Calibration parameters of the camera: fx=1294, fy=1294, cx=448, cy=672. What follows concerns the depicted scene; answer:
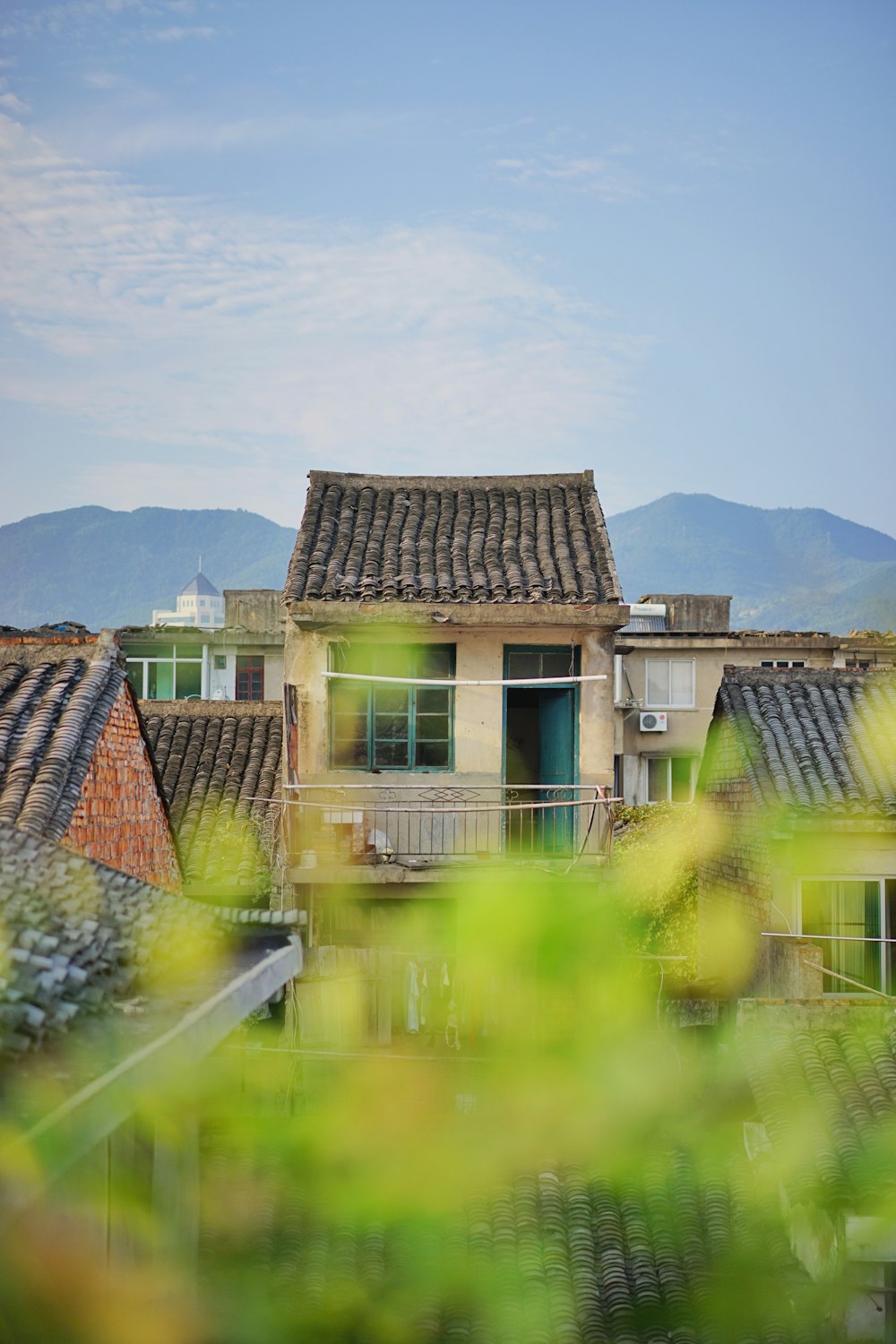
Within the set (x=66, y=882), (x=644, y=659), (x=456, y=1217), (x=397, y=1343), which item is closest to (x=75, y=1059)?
(x=66, y=882)

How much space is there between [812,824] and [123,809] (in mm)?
7787

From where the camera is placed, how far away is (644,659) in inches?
1486

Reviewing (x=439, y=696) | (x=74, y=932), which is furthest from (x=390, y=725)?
(x=74, y=932)

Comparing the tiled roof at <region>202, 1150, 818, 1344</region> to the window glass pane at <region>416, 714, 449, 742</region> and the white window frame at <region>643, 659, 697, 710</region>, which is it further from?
the white window frame at <region>643, 659, 697, 710</region>

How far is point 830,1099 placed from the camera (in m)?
10.8

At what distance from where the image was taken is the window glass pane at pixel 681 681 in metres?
37.8

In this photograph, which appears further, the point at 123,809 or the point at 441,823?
the point at 441,823

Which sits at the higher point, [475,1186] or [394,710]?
[394,710]

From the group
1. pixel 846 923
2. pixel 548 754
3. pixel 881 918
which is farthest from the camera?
pixel 548 754

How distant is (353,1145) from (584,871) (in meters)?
4.28

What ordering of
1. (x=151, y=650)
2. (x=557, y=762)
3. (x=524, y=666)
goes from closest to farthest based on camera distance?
(x=524, y=666) → (x=557, y=762) → (x=151, y=650)

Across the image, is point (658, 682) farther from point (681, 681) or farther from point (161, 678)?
point (161, 678)

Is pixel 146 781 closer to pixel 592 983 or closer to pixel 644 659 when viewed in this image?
pixel 592 983

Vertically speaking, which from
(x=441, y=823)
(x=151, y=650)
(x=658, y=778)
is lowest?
(x=441, y=823)
